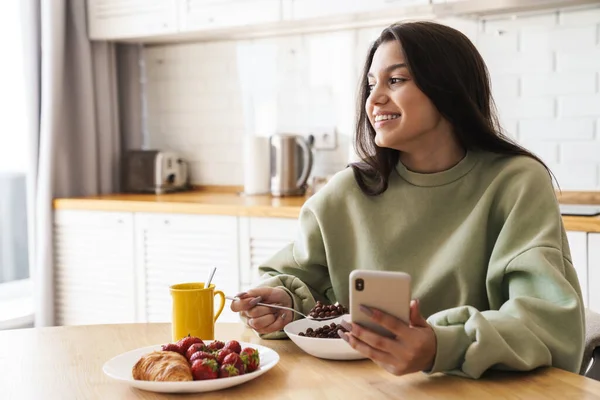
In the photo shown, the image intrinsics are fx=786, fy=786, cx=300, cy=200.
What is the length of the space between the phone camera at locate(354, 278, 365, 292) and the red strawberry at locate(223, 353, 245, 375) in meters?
0.22

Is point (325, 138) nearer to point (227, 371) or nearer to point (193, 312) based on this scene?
point (193, 312)

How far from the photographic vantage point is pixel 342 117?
3.46 m

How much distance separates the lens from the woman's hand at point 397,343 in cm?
107

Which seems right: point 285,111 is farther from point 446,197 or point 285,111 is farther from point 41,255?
point 446,197

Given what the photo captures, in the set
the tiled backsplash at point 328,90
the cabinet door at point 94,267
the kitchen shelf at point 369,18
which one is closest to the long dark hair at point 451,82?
the kitchen shelf at point 369,18

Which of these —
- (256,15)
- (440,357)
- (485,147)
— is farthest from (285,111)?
(440,357)

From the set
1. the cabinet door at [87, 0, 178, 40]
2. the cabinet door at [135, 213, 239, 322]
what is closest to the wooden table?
the cabinet door at [135, 213, 239, 322]

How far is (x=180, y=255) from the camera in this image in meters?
3.22

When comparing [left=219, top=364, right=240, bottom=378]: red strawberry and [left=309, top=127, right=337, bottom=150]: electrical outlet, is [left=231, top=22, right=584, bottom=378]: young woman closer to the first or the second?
[left=219, top=364, right=240, bottom=378]: red strawberry

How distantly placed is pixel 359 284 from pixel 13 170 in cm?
289

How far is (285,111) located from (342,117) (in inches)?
11.9

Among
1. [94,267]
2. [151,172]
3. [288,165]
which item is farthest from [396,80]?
[151,172]

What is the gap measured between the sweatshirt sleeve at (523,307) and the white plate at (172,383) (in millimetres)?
259

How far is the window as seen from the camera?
3.52 metres
